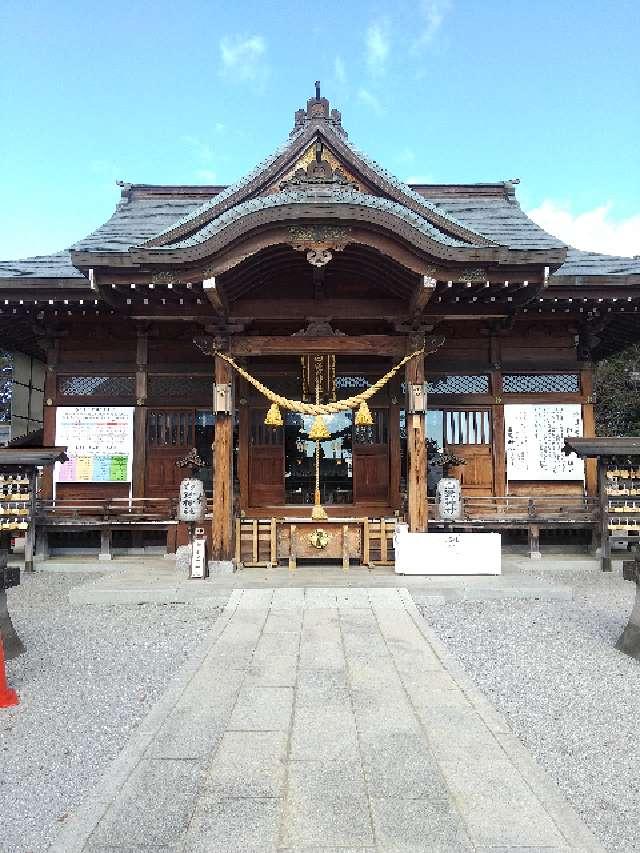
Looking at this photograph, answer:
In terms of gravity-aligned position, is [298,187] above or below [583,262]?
above

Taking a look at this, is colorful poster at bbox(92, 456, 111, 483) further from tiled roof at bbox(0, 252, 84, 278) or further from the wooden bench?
the wooden bench

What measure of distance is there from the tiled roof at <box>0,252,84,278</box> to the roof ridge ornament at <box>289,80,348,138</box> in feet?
19.2

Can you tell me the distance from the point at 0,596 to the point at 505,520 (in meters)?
8.44

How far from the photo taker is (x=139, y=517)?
34.0 ft

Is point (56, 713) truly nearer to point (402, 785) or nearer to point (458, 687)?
point (402, 785)

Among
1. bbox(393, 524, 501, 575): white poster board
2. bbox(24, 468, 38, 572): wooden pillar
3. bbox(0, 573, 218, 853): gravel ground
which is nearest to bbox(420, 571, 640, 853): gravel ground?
bbox(393, 524, 501, 575): white poster board

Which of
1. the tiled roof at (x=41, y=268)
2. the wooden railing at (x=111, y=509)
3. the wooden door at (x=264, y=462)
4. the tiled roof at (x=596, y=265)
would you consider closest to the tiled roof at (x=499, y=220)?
the tiled roof at (x=596, y=265)

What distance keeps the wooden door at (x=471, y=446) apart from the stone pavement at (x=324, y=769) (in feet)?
20.6

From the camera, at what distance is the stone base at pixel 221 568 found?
8.48m

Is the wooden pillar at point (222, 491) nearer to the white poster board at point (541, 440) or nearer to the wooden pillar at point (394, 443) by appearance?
the wooden pillar at point (394, 443)

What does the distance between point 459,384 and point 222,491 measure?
18.2 ft

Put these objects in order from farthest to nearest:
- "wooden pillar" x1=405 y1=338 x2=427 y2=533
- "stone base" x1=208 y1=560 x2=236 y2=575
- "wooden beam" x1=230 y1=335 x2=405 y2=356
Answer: "wooden beam" x1=230 y1=335 x2=405 y2=356 → "wooden pillar" x1=405 y1=338 x2=427 y2=533 → "stone base" x1=208 y1=560 x2=236 y2=575

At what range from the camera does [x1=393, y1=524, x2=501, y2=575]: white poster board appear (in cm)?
834

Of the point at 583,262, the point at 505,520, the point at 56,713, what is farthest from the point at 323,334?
the point at 56,713
